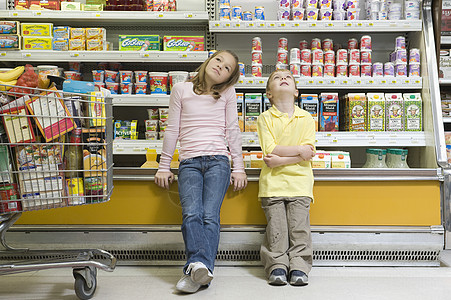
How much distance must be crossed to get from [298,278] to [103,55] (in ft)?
7.14

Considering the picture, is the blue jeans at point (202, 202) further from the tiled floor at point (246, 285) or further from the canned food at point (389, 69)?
the canned food at point (389, 69)

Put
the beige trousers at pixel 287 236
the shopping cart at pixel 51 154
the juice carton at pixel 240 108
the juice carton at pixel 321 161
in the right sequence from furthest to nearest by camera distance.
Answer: the juice carton at pixel 240 108
the juice carton at pixel 321 161
the beige trousers at pixel 287 236
the shopping cart at pixel 51 154

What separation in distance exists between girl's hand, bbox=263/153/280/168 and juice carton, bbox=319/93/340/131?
0.98 m

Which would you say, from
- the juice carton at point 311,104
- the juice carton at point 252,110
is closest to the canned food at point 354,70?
the juice carton at point 311,104

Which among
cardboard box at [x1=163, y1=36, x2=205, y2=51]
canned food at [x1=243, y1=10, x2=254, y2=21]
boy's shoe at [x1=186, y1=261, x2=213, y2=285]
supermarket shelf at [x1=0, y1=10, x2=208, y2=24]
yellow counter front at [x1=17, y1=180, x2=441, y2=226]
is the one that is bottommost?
boy's shoe at [x1=186, y1=261, x2=213, y2=285]

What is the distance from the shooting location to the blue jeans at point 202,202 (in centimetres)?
207

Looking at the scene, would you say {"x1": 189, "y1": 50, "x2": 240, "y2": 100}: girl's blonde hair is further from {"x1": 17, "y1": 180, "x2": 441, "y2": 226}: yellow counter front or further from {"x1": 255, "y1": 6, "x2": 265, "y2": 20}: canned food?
{"x1": 255, "y1": 6, "x2": 265, "y2": 20}: canned food

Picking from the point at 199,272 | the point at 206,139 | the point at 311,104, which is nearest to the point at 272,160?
the point at 206,139

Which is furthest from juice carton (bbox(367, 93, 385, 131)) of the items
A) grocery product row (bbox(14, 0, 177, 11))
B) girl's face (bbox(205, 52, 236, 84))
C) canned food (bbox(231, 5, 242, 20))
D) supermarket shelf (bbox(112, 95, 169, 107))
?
grocery product row (bbox(14, 0, 177, 11))

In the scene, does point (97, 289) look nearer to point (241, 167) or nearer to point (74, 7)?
point (241, 167)

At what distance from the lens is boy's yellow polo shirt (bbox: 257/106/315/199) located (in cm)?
241

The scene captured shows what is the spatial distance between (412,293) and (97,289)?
159 cm

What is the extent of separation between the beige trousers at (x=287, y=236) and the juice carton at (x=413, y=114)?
1221 mm

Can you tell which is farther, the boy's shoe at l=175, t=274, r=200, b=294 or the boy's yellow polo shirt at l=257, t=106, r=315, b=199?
the boy's yellow polo shirt at l=257, t=106, r=315, b=199
